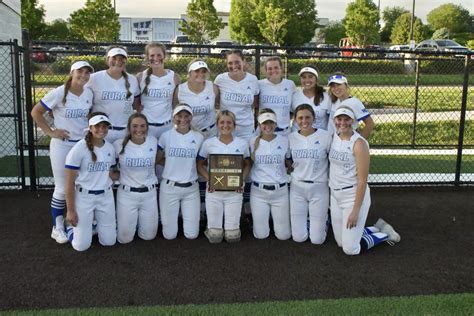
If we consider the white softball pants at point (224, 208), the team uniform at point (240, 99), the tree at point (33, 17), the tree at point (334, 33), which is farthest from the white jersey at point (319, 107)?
the tree at point (334, 33)

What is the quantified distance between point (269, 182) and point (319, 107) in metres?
1.00

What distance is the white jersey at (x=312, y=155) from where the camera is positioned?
4949 millimetres

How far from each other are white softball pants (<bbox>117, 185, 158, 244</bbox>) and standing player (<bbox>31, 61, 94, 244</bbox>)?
1.90 ft

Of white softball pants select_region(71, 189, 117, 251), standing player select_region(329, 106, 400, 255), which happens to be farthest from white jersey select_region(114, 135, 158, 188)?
standing player select_region(329, 106, 400, 255)

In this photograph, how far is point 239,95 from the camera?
5.36 m

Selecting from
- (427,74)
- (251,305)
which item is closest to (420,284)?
(251,305)

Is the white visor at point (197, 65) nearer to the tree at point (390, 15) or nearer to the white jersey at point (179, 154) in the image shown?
the white jersey at point (179, 154)

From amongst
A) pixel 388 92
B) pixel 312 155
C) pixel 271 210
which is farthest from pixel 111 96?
pixel 388 92

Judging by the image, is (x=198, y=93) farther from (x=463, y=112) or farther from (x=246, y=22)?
(x=246, y=22)

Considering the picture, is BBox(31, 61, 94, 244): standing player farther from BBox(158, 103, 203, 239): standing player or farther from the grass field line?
the grass field line

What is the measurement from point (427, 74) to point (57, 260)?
10618 millimetres

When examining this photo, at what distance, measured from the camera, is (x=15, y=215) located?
583 cm

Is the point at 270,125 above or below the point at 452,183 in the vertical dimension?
above

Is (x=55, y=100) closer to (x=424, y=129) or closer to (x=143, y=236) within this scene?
(x=143, y=236)
